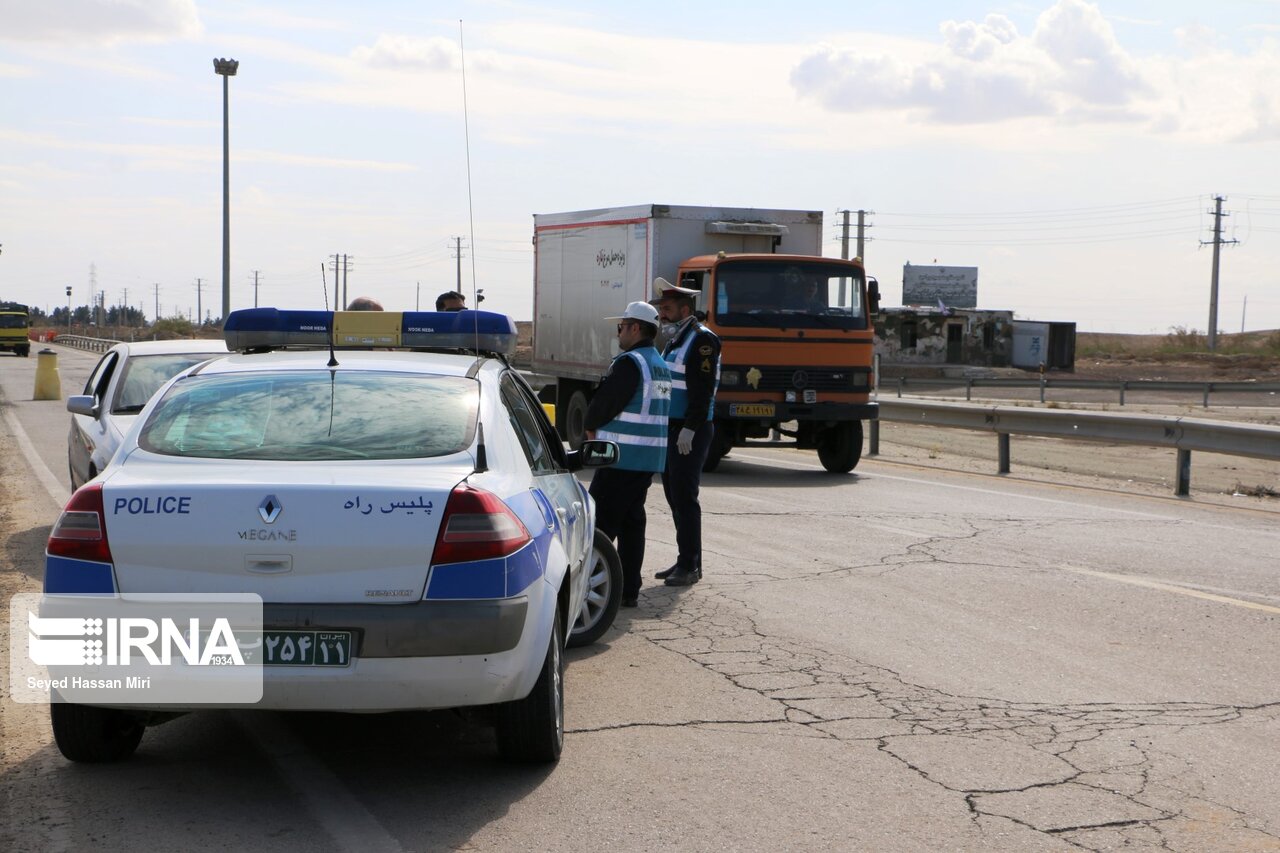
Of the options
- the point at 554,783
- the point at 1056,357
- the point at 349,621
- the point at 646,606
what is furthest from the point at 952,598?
the point at 1056,357

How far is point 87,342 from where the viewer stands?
80.9 meters

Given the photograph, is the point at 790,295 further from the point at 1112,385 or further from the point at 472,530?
the point at 1112,385

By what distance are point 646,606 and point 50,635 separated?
14.4 ft

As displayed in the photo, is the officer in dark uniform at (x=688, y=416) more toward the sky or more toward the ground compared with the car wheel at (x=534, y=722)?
more toward the sky

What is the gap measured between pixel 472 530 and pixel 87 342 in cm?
8159

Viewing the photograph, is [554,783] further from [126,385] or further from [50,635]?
[126,385]

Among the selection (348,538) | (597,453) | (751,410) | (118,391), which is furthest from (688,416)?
(751,410)

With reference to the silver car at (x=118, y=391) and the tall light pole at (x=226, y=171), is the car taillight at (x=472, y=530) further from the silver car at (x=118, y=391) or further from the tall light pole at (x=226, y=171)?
the tall light pole at (x=226, y=171)

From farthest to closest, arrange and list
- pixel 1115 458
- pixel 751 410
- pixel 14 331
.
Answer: pixel 14 331
pixel 1115 458
pixel 751 410

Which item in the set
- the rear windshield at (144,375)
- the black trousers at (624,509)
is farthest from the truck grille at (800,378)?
the black trousers at (624,509)

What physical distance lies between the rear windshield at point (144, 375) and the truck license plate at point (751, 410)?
23.7 feet

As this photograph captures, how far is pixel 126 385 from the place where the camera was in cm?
1122

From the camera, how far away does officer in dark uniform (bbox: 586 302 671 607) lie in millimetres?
8469

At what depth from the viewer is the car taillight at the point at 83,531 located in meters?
4.87
